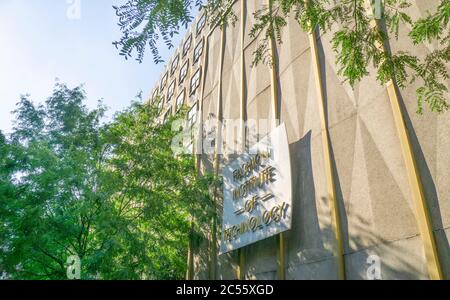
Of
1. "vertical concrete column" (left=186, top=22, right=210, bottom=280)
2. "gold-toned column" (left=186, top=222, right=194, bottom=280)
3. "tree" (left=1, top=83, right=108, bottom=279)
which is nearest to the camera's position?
"tree" (left=1, top=83, right=108, bottom=279)

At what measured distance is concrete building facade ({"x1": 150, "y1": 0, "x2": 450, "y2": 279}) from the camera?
23.0 ft

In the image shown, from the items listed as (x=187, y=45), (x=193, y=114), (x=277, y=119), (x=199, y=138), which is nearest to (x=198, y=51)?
(x=187, y=45)

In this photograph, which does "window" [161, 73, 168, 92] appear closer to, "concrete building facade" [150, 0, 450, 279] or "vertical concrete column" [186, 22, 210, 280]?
"vertical concrete column" [186, 22, 210, 280]

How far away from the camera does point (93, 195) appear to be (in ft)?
36.2

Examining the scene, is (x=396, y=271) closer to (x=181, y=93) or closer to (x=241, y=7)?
(x=241, y=7)

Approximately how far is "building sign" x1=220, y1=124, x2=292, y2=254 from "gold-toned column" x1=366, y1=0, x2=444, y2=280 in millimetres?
3587

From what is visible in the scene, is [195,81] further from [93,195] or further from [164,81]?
[93,195]

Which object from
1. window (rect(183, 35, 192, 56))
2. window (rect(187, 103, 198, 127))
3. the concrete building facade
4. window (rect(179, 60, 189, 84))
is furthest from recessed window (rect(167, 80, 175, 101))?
the concrete building facade

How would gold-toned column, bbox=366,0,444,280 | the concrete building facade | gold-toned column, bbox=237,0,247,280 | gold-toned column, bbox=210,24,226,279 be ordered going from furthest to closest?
gold-toned column, bbox=210,24,226,279 → gold-toned column, bbox=237,0,247,280 → the concrete building facade → gold-toned column, bbox=366,0,444,280

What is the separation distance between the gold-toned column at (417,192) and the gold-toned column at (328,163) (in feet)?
7.09

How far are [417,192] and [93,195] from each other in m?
9.11

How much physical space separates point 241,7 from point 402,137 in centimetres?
1292

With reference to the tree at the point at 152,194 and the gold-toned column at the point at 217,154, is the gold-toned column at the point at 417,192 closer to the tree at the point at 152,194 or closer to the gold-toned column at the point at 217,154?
the tree at the point at 152,194

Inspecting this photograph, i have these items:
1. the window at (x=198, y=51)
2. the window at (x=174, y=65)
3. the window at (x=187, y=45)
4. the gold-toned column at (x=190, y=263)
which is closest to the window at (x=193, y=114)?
the window at (x=198, y=51)
